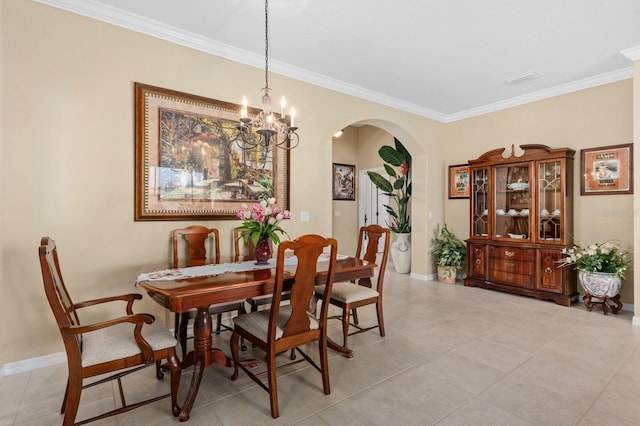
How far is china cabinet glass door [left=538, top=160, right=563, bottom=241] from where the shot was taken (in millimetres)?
4266

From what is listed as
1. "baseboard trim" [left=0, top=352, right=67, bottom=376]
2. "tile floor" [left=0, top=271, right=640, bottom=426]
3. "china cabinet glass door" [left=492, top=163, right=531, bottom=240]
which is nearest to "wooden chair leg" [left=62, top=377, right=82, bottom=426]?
"tile floor" [left=0, top=271, right=640, bottom=426]

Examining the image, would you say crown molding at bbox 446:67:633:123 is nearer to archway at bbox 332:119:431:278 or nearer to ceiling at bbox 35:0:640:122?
ceiling at bbox 35:0:640:122

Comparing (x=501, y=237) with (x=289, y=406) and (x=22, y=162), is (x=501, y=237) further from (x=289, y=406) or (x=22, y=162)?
(x=22, y=162)

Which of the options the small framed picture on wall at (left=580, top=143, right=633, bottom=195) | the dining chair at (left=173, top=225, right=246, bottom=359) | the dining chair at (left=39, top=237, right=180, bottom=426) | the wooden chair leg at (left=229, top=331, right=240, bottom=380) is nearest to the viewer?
the dining chair at (left=39, top=237, right=180, bottom=426)

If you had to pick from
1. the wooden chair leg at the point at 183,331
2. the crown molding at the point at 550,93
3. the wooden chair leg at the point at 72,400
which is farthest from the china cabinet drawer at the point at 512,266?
the wooden chair leg at the point at 72,400

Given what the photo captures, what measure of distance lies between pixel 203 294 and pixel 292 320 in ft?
1.82

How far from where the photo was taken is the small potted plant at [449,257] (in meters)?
5.29

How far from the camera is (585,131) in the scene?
427cm

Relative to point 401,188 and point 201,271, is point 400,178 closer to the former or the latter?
point 401,188

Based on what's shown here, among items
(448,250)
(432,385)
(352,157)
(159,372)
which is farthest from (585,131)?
(159,372)

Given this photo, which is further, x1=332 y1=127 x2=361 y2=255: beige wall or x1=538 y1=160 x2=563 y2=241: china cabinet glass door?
x1=332 y1=127 x2=361 y2=255: beige wall

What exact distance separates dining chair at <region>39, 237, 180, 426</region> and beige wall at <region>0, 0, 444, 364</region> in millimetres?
764

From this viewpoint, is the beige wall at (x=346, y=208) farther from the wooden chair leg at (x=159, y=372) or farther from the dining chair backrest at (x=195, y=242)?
the wooden chair leg at (x=159, y=372)

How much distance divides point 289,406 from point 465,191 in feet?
15.3
